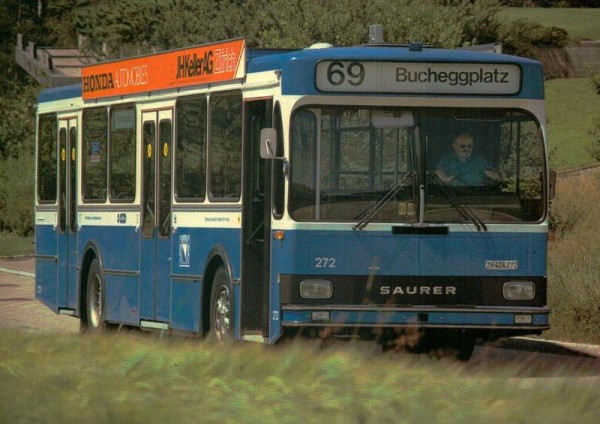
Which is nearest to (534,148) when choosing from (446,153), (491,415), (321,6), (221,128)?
(446,153)

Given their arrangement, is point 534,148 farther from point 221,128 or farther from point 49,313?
point 49,313

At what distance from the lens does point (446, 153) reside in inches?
587

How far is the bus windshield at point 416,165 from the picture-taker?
14.7 meters

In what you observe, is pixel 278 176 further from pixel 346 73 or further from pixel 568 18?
pixel 568 18

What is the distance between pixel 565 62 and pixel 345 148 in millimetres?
65936

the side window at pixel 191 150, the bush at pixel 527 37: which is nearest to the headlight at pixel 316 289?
the side window at pixel 191 150

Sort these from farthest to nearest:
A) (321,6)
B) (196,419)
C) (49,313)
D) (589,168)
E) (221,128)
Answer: (589,168)
(321,6)
(49,313)
(221,128)
(196,419)

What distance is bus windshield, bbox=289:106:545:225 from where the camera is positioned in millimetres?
14703

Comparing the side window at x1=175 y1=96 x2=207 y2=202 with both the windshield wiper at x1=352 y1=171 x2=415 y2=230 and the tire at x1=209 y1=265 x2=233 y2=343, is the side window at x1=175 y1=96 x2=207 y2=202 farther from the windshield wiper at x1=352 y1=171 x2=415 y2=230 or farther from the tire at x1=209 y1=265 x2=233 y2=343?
the windshield wiper at x1=352 y1=171 x2=415 y2=230

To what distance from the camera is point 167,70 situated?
18109 millimetres

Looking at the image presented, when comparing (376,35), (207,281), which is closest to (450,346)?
(207,281)

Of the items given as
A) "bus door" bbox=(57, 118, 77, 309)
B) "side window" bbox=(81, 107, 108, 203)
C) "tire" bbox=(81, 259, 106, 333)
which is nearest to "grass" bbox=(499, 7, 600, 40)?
"bus door" bbox=(57, 118, 77, 309)

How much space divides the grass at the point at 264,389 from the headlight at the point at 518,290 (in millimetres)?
5403

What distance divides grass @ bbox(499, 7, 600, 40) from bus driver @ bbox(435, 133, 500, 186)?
7094 centimetres
